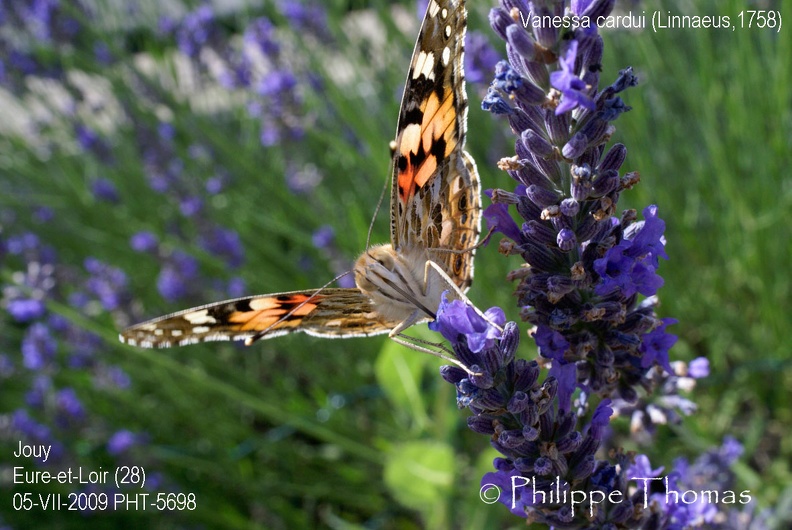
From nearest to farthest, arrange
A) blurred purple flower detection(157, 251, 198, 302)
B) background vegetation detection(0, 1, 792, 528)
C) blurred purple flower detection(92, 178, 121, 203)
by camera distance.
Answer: background vegetation detection(0, 1, 792, 528), blurred purple flower detection(157, 251, 198, 302), blurred purple flower detection(92, 178, 121, 203)

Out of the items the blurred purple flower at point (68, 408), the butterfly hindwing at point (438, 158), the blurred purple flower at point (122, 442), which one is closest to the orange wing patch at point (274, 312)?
the butterfly hindwing at point (438, 158)

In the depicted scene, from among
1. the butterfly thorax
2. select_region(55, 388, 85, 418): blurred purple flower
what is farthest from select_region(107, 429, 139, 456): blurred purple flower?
the butterfly thorax

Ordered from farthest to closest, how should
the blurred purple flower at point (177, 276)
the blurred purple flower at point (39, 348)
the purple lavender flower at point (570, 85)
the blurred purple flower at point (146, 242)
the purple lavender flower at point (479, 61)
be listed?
the blurred purple flower at point (146, 242), the blurred purple flower at point (177, 276), the blurred purple flower at point (39, 348), the purple lavender flower at point (479, 61), the purple lavender flower at point (570, 85)

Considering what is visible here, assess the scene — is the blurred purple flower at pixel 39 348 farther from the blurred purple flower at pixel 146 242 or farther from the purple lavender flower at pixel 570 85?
the purple lavender flower at pixel 570 85

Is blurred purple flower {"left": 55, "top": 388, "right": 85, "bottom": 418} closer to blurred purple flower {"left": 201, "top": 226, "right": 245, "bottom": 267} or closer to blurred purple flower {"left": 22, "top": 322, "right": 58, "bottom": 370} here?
blurred purple flower {"left": 22, "top": 322, "right": 58, "bottom": 370}

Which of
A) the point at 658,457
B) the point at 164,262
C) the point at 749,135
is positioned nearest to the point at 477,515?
the point at 658,457

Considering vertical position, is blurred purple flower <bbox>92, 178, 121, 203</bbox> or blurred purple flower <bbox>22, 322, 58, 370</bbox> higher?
blurred purple flower <bbox>92, 178, 121, 203</bbox>

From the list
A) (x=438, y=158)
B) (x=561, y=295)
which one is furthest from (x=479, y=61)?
(x=561, y=295)
